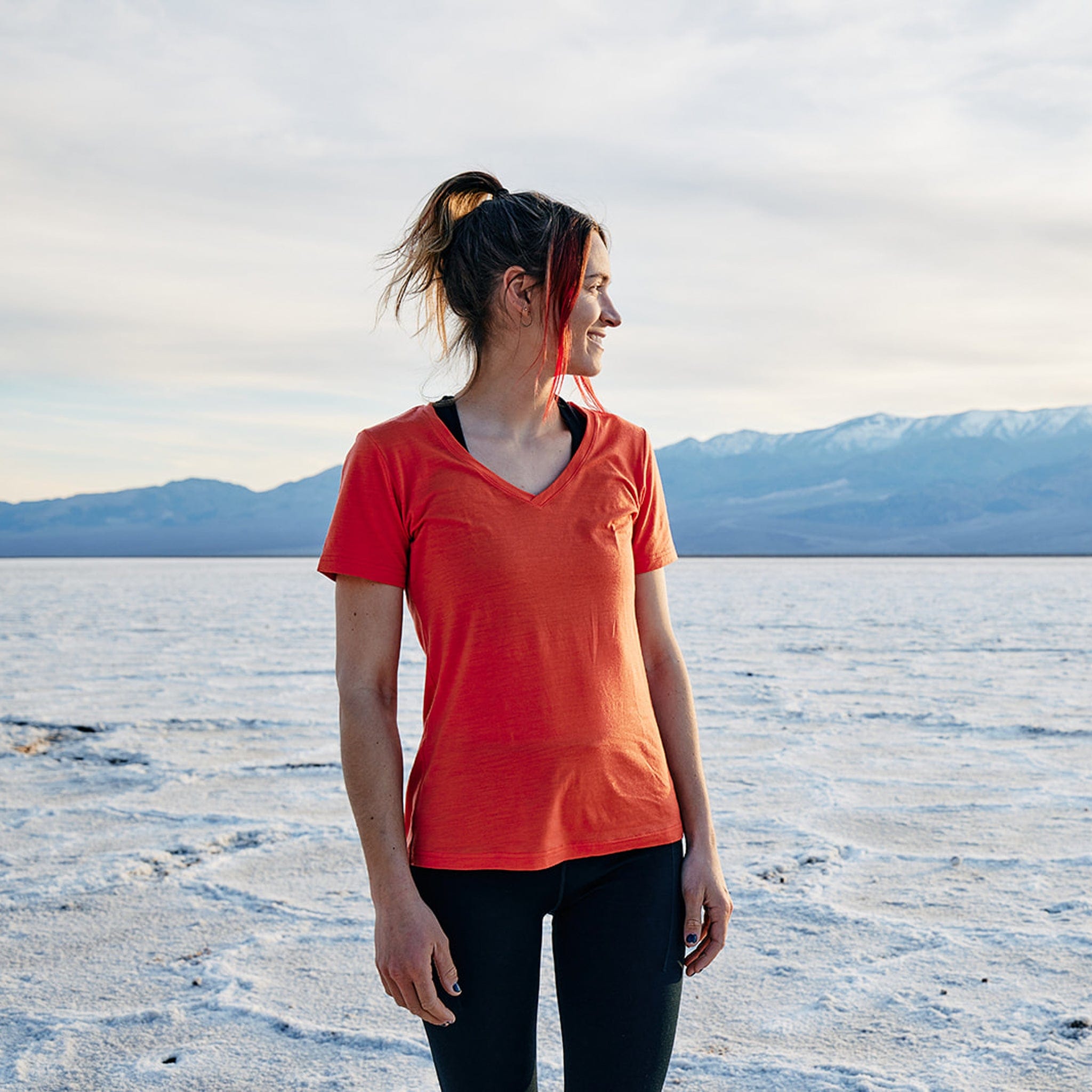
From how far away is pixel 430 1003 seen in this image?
124 centimetres

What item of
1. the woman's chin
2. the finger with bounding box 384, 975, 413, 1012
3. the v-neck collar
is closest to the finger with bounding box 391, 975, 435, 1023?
the finger with bounding box 384, 975, 413, 1012

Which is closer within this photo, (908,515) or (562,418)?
(562,418)

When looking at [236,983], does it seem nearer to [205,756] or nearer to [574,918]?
[574,918]

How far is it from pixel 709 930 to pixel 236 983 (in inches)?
69.5

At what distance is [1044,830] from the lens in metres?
3.98

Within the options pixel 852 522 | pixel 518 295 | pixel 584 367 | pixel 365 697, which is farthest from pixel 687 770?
pixel 852 522

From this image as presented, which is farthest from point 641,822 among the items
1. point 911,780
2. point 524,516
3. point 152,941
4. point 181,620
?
point 181,620

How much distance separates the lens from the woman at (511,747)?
49.9 inches

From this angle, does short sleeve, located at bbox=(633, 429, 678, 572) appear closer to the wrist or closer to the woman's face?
the woman's face

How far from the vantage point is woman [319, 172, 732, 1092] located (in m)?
→ 1.27

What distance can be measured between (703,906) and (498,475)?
23.0 inches

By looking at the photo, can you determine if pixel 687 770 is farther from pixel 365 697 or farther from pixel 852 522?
pixel 852 522

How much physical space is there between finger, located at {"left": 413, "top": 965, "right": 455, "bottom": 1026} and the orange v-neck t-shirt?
0.41 feet

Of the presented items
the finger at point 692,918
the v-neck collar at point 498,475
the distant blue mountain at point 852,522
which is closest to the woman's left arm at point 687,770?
the finger at point 692,918
